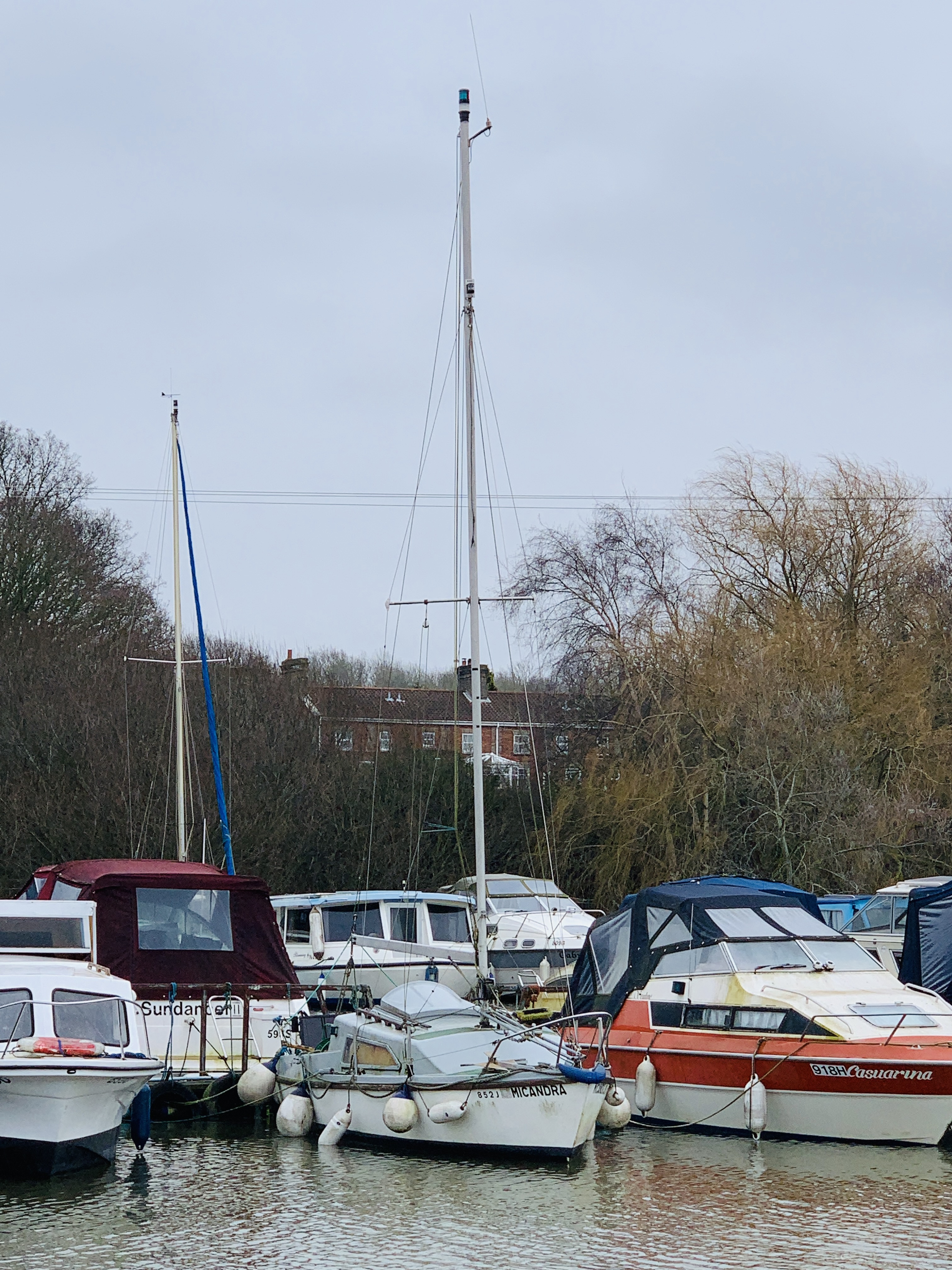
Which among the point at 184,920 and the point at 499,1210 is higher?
the point at 184,920

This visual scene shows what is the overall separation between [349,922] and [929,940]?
10.4 m

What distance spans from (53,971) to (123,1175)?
2306 mm

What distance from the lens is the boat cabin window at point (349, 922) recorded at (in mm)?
26406

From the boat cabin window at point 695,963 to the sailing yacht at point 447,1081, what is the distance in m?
1.10

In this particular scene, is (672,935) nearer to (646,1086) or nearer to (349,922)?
(646,1086)

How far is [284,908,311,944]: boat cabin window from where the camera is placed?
27.0 metres

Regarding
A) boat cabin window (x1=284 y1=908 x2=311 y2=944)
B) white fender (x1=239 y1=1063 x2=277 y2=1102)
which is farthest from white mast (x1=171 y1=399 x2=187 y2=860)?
white fender (x1=239 y1=1063 x2=277 y2=1102)

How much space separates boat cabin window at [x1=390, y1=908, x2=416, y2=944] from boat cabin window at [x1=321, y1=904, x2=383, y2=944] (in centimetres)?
21

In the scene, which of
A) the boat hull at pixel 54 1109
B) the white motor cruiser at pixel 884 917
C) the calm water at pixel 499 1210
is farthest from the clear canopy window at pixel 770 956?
the white motor cruiser at pixel 884 917

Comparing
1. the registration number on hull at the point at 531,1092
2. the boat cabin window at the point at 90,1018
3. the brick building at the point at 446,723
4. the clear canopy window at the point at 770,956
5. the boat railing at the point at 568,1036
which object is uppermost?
the brick building at the point at 446,723

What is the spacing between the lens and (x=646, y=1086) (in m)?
17.8

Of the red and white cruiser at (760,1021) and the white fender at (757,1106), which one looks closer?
the red and white cruiser at (760,1021)

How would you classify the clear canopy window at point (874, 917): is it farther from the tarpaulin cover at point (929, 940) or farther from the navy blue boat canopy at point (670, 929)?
the navy blue boat canopy at point (670, 929)

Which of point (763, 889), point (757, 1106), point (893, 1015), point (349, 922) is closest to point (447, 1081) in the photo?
point (757, 1106)
